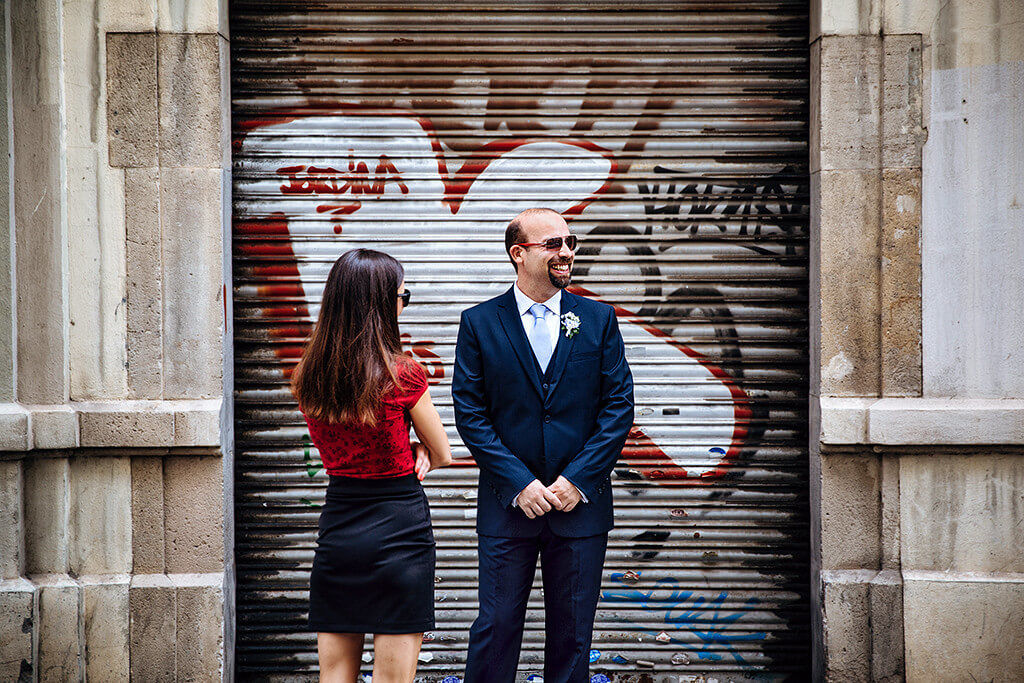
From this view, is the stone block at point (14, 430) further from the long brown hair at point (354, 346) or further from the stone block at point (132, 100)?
the long brown hair at point (354, 346)

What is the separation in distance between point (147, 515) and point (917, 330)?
14.1 ft

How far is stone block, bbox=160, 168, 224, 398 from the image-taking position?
5043mm

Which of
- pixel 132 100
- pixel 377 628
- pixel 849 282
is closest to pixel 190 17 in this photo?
pixel 132 100

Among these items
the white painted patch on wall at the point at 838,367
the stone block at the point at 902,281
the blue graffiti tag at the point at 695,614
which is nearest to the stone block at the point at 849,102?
the stone block at the point at 902,281

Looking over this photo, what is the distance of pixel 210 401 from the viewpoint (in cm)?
502

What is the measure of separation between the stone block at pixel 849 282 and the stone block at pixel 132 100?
146 inches

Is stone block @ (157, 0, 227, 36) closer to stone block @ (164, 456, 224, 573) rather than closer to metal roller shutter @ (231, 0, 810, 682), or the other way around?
metal roller shutter @ (231, 0, 810, 682)

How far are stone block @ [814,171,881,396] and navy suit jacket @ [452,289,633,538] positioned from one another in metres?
1.64

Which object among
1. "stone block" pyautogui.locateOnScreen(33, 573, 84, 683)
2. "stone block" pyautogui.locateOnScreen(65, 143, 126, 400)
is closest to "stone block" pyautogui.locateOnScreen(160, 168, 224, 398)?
"stone block" pyautogui.locateOnScreen(65, 143, 126, 400)

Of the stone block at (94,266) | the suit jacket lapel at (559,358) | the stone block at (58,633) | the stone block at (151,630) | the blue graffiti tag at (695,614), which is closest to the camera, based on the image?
the suit jacket lapel at (559,358)

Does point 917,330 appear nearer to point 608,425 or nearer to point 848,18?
point 848,18

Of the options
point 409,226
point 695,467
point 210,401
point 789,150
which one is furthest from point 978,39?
point 210,401

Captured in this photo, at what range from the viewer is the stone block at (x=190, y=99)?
503cm

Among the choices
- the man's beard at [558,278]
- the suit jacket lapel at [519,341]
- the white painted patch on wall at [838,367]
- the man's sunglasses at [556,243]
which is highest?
the man's sunglasses at [556,243]
